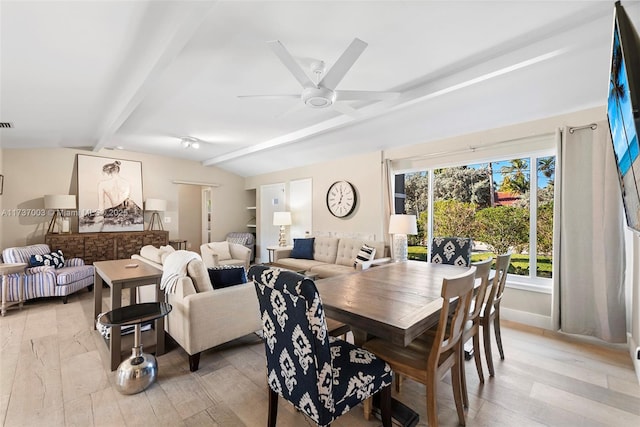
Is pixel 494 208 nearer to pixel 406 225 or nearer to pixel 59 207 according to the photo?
pixel 406 225

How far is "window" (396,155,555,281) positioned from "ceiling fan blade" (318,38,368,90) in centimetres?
268

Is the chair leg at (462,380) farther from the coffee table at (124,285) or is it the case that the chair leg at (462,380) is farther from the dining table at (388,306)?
the coffee table at (124,285)

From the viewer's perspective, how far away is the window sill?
10.5 feet

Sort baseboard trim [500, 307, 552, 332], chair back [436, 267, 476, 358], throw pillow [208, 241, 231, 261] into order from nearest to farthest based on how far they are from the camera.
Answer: chair back [436, 267, 476, 358]
baseboard trim [500, 307, 552, 332]
throw pillow [208, 241, 231, 261]

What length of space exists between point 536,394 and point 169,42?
3.70 m

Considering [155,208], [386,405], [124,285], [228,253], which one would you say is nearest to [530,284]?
[386,405]

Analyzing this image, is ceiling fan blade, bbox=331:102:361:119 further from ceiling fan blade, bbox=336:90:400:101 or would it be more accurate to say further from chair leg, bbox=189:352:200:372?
chair leg, bbox=189:352:200:372

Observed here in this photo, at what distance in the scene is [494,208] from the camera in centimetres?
370

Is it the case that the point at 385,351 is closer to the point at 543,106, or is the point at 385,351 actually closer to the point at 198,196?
the point at 543,106

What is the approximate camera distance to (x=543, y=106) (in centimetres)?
296

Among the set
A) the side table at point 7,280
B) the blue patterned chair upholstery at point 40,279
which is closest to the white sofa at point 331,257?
the blue patterned chair upholstery at point 40,279

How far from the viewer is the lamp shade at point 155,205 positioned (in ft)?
18.8

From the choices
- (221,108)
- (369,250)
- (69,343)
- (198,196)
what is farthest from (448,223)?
(198,196)

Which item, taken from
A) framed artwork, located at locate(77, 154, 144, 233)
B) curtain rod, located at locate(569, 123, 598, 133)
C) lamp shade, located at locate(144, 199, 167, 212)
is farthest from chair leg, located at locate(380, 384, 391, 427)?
framed artwork, located at locate(77, 154, 144, 233)
